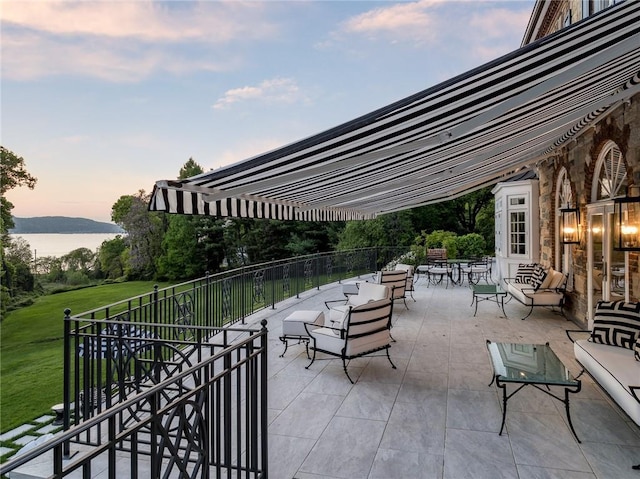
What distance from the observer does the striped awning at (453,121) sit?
3057 mm

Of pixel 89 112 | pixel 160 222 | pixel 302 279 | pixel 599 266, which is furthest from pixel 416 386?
pixel 160 222

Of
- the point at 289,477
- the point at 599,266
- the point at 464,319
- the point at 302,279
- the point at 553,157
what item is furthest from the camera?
the point at 302,279

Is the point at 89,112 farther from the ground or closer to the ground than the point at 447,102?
farther from the ground

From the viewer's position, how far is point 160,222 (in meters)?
35.5

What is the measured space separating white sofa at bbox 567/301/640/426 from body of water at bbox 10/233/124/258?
26.8 metres

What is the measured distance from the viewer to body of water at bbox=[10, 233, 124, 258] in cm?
2532

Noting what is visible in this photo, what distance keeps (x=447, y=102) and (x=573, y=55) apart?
44.3 inches

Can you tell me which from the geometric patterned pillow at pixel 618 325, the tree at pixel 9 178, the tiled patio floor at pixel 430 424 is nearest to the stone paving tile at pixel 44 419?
the tiled patio floor at pixel 430 424

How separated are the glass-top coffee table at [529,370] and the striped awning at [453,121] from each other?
95.5 inches

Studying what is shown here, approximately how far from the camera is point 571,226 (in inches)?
310

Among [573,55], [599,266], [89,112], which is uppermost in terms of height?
[89,112]

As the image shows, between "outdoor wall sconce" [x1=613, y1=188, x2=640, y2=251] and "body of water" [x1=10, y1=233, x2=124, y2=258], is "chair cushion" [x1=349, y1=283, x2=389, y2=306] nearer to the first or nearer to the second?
"outdoor wall sconce" [x1=613, y1=188, x2=640, y2=251]

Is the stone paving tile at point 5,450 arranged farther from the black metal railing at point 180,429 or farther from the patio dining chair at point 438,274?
the patio dining chair at point 438,274

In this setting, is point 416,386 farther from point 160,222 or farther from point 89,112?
point 160,222
